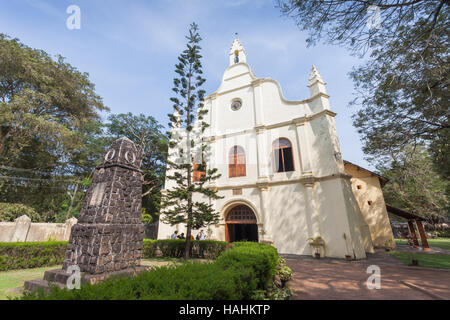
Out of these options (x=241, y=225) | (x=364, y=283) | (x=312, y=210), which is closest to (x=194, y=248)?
(x=241, y=225)

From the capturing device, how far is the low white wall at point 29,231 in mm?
9133

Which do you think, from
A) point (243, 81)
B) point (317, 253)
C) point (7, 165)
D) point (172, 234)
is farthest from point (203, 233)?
point (7, 165)

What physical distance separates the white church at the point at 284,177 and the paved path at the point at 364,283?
2744mm

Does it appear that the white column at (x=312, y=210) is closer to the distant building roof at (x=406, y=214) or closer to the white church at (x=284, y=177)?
the white church at (x=284, y=177)

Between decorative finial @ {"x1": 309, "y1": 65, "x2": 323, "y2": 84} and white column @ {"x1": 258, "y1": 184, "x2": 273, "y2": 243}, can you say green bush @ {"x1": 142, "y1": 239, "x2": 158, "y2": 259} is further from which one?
decorative finial @ {"x1": 309, "y1": 65, "x2": 323, "y2": 84}

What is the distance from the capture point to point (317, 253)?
9.76 metres

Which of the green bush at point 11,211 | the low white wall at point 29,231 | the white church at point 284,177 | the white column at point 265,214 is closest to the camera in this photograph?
the low white wall at point 29,231

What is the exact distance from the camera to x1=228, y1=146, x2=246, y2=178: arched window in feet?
44.0

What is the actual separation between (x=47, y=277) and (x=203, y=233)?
8.66 meters

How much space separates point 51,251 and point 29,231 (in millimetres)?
3120

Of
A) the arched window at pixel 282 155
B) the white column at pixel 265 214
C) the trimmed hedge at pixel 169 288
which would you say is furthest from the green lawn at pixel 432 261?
the trimmed hedge at pixel 169 288

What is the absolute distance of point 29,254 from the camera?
24.9 feet

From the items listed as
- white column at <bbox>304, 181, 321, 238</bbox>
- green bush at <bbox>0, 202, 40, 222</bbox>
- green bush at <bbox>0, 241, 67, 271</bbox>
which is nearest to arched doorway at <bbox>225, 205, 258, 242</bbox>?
white column at <bbox>304, 181, 321, 238</bbox>

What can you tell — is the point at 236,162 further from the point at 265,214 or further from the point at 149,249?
the point at 149,249
